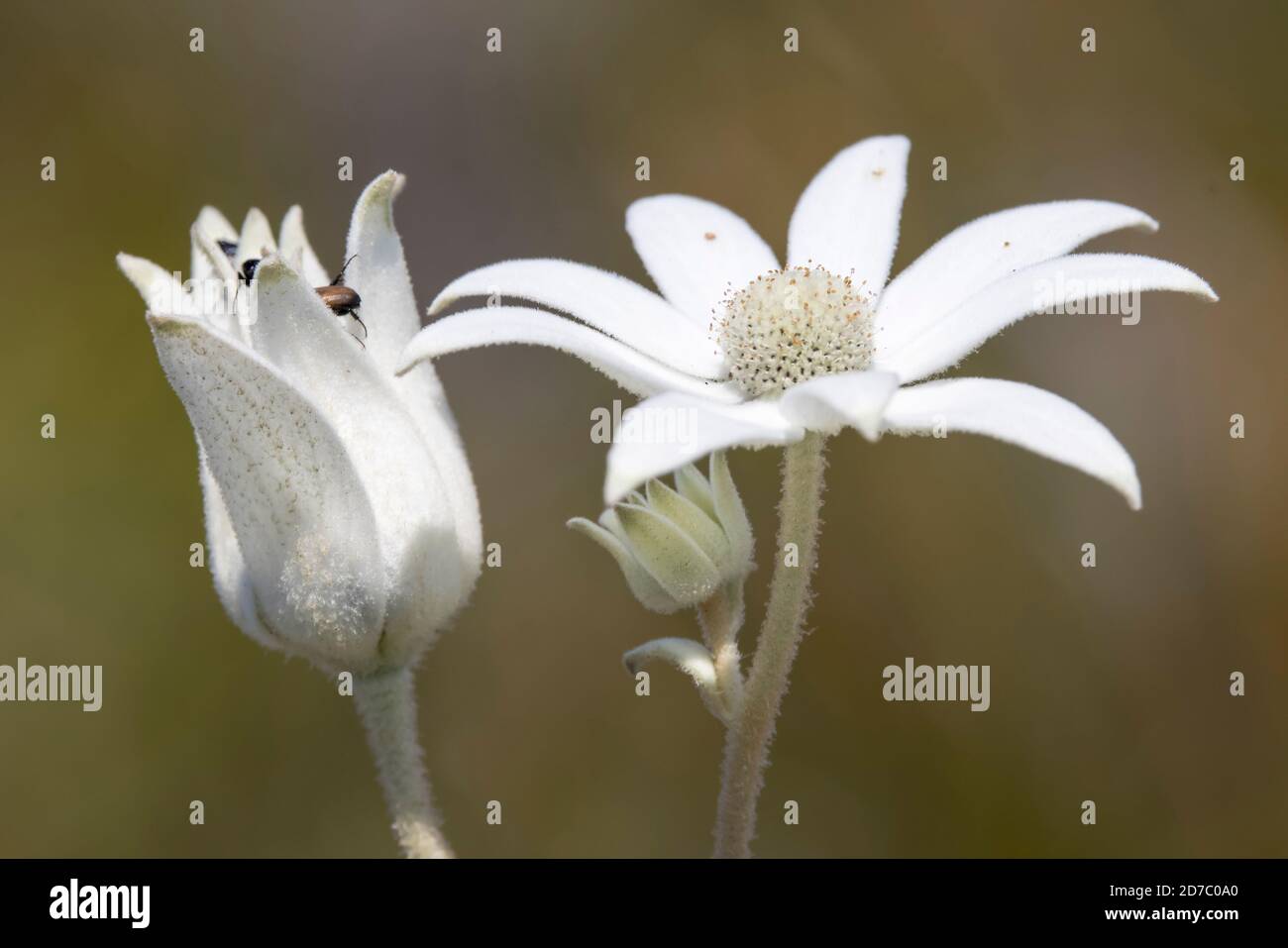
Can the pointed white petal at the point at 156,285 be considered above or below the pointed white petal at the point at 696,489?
above

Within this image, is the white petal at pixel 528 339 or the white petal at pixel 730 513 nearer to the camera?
the white petal at pixel 528 339

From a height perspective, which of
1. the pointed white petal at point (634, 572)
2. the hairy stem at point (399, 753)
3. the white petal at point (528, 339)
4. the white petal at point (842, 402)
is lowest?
the hairy stem at point (399, 753)

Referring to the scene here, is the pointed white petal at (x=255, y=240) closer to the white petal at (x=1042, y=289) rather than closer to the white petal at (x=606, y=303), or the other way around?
the white petal at (x=606, y=303)

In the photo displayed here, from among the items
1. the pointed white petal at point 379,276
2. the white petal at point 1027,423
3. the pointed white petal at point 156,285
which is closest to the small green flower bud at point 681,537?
the white petal at point 1027,423

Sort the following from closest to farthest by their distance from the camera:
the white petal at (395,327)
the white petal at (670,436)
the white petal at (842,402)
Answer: the white petal at (670,436), the white petal at (842,402), the white petal at (395,327)

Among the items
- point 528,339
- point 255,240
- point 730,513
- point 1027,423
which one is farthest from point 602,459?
point 1027,423

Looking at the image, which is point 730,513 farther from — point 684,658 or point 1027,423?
point 1027,423

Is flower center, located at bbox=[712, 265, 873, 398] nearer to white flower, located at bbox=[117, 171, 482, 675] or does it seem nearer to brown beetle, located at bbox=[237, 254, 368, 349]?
white flower, located at bbox=[117, 171, 482, 675]

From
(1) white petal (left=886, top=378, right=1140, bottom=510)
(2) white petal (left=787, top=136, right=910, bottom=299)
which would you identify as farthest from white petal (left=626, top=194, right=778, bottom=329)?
A: (1) white petal (left=886, top=378, right=1140, bottom=510)

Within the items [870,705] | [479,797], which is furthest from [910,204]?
[479,797]
